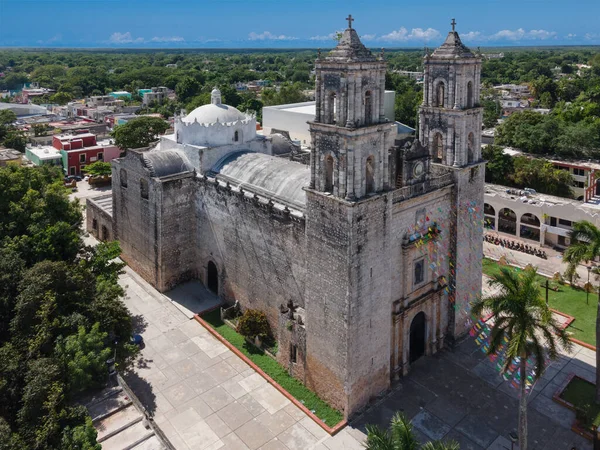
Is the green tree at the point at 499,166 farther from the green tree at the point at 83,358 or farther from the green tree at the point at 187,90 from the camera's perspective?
the green tree at the point at 187,90

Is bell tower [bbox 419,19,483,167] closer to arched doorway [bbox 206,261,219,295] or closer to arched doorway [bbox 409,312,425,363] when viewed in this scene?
arched doorway [bbox 409,312,425,363]

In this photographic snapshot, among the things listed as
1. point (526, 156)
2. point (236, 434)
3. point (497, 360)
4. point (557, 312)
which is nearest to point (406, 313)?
point (497, 360)

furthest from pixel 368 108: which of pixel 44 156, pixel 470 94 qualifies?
pixel 44 156

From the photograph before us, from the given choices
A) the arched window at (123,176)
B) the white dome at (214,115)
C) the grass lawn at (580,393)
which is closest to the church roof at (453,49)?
the white dome at (214,115)

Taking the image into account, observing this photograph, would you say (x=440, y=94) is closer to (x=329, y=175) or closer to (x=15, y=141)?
(x=329, y=175)

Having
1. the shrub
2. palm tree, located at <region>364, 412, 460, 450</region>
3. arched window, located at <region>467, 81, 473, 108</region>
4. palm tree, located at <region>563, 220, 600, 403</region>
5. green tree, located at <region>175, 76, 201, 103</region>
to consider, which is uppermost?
green tree, located at <region>175, 76, 201, 103</region>

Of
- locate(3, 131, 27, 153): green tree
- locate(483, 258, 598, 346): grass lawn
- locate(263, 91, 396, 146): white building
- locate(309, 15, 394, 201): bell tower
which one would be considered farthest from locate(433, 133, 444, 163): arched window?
locate(3, 131, 27, 153): green tree

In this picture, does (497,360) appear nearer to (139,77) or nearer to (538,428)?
(538,428)

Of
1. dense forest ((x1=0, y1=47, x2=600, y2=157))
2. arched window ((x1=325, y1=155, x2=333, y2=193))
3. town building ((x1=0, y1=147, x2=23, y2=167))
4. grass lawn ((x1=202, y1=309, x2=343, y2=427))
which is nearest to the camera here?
arched window ((x1=325, y1=155, x2=333, y2=193))
